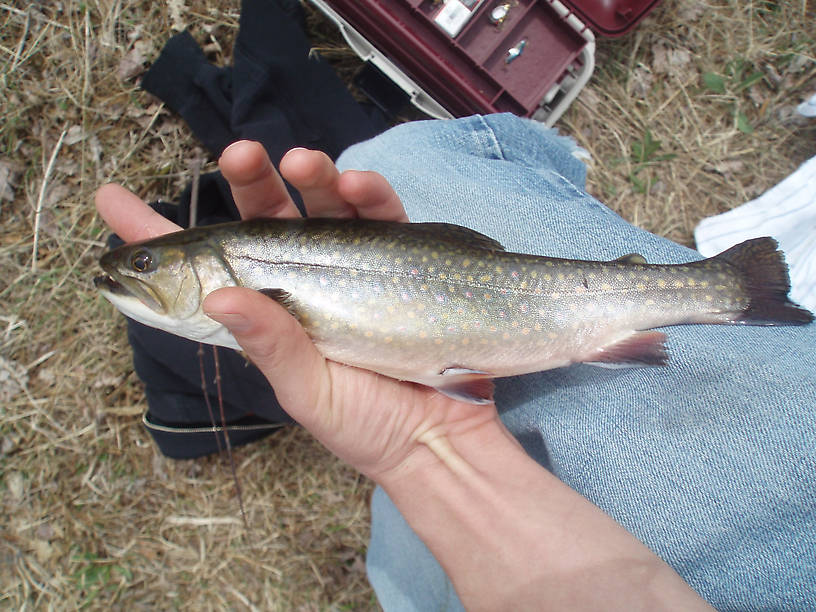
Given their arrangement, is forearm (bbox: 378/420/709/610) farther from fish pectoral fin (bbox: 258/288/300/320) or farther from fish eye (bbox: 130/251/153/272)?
fish eye (bbox: 130/251/153/272)

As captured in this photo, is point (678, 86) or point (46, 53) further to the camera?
point (678, 86)

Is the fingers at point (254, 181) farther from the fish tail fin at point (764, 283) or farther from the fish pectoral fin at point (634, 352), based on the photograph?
the fish tail fin at point (764, 283)

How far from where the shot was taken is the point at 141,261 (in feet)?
5.69

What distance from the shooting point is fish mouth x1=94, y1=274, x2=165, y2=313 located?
1.73 metres

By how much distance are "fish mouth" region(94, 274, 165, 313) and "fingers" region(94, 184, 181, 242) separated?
1.31 feet

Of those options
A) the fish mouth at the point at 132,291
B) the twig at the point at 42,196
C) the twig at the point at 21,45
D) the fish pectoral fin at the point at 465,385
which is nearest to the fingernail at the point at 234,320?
the fish mouth at the point at 132,291

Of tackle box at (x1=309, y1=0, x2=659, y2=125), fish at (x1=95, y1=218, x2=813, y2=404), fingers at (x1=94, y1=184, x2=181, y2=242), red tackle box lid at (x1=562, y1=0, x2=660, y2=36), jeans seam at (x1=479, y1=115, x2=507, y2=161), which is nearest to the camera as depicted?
fish at (x1=95, y1=218, x2=813, y2=404)

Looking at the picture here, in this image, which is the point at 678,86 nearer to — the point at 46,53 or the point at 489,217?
the point at 489,217

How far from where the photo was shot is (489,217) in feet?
7.61

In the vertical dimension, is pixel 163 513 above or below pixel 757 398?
below

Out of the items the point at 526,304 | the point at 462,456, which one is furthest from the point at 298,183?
the point at 462,456

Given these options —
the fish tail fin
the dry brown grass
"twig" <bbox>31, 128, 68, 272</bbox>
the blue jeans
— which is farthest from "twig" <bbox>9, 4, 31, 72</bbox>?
the fish tail fin

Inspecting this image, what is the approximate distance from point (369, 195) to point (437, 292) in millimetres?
436

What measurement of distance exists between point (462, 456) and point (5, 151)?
3.37 metres
